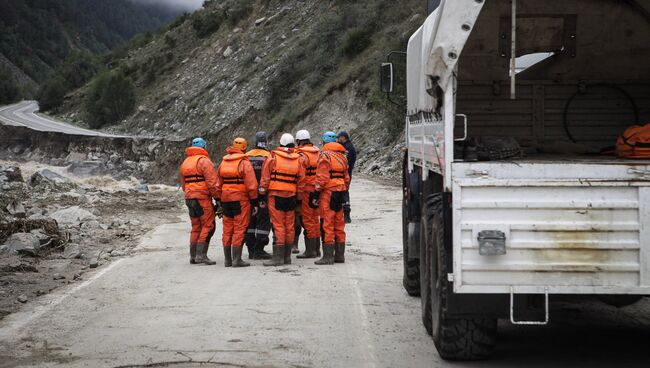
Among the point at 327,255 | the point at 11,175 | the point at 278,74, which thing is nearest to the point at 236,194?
the point at 327,255

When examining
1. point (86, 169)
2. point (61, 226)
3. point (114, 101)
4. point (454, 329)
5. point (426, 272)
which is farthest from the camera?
point (114, 101)

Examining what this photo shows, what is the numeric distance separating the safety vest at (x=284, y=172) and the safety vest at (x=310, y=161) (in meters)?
0.49

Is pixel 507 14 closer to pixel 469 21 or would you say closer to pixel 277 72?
pixel 469 21

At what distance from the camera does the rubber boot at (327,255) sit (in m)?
13.0

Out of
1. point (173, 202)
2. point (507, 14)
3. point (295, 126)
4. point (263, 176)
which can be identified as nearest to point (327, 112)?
point (295, 126)

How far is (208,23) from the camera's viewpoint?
79188mm

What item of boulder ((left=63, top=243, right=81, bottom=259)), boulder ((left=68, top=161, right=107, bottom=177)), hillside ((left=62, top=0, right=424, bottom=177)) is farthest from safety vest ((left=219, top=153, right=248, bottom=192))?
boulder ((left=68, top=161, right=107, bottom=177))

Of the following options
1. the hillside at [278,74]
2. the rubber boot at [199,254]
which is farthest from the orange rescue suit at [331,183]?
the hillside at [278,74]

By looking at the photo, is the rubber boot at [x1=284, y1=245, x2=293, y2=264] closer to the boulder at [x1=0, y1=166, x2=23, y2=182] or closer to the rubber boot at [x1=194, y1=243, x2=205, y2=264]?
the rubber boot at [x1=194, y1=243, x2=205, y2=264]

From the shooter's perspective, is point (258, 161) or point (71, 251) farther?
point (71, 251)

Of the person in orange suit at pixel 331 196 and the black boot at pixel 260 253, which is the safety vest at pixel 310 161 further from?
the black boot at pixel 260 253

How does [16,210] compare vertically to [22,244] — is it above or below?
above

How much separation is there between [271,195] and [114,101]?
68.1 meters

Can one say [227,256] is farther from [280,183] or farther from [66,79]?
[66,79]
